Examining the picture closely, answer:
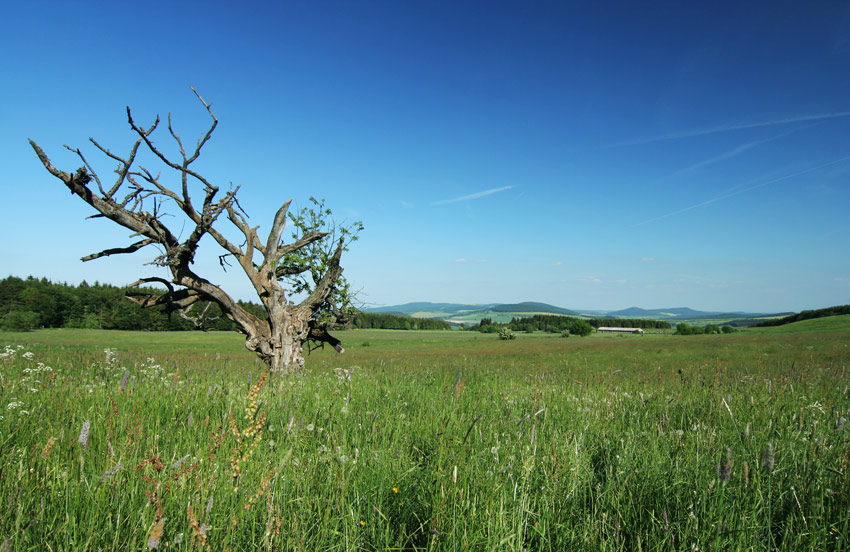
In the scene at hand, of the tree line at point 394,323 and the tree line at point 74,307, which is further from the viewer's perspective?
the tree line at point 394,323

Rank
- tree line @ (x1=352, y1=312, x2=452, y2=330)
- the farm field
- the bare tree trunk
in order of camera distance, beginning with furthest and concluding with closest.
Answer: tree line @ (x1=352, y1=312, x2=452, y2=330) < the bare tree trunk < the farm field

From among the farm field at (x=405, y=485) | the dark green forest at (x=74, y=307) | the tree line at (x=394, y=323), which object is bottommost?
the tree line at (x=394, y=323)

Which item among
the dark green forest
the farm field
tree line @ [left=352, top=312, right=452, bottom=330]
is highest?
the dark green forest

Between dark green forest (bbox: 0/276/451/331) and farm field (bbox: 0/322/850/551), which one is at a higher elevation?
dark green forest (bbox: 0/276/451/331)

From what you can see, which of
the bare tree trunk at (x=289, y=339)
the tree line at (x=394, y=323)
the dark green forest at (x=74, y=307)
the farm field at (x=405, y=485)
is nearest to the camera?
the farm field at (x=405, y=485)

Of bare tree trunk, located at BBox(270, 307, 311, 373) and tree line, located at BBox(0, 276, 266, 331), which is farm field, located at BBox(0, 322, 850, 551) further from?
tree line, located at BBox(0, 276, 266, 331)

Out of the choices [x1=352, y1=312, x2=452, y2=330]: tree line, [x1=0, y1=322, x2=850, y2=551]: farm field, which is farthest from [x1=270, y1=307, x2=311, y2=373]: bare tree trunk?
[x1=352, y1=312, x2=452, y2=330]: tree line

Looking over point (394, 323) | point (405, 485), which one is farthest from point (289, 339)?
point (394, 323)

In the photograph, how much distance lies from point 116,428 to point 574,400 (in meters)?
5.26

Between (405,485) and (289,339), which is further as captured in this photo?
(289,339)

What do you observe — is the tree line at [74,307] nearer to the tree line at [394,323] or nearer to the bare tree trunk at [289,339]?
the tree line at [394,323]

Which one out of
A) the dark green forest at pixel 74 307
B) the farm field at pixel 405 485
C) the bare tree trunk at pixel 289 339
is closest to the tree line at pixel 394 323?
the dark green forest at pixel 74 307

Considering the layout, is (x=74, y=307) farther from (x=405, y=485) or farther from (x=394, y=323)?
(x=405, y=485)

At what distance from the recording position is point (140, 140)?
849 centimetres
